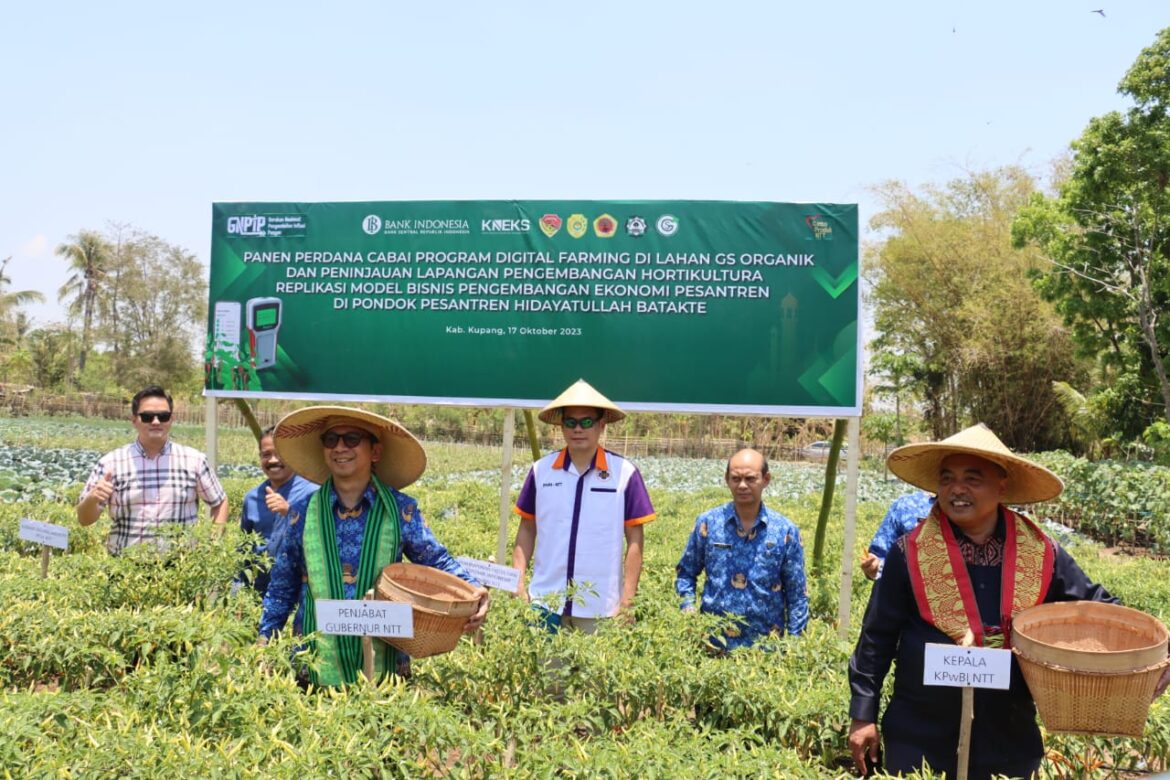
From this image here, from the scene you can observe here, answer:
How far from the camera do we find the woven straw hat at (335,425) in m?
3.74

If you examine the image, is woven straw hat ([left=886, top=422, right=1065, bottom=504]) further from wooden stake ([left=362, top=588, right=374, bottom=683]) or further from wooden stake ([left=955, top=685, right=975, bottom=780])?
wooden stake ([left=362, top=588, right=374, bottom=683])

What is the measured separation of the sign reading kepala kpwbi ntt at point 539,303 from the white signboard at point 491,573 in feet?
8.51

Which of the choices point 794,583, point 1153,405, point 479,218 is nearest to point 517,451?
point 1153,405

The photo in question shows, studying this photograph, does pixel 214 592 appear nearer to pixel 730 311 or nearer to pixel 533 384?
pixel 533 384

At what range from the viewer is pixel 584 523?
4.80 meters

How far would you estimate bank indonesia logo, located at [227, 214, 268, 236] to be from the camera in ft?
23.4

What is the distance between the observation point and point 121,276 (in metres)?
48.5

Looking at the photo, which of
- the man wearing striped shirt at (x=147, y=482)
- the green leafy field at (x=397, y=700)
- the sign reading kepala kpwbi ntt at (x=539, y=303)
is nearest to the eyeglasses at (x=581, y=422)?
the green leafy field at (x=397, y=700)

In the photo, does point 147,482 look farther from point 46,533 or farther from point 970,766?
point 970,766

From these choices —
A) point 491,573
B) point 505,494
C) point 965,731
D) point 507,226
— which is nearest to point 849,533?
point 505,494

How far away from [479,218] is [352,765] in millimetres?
4749

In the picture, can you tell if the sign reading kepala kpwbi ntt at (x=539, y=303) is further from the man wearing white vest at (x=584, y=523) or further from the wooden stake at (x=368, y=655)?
the wooden stake at (x=368, y=655)

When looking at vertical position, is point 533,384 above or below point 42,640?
above

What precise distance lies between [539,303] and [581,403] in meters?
1.96
